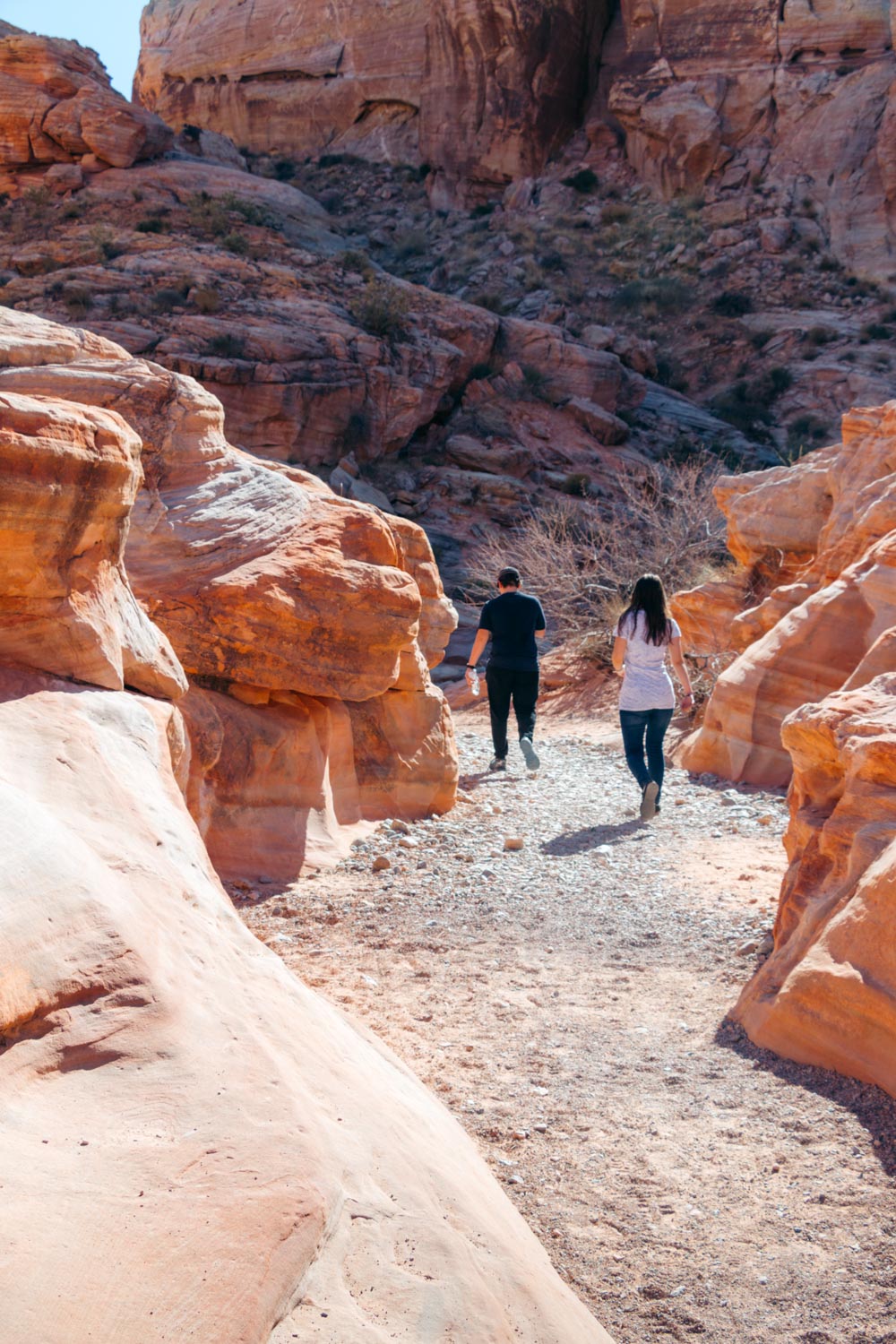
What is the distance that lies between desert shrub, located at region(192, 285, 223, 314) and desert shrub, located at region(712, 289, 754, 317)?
14.0 metres

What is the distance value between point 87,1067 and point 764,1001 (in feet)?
7.45

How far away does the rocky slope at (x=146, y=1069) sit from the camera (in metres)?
1.77

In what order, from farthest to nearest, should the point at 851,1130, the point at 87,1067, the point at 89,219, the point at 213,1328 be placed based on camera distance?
the point at 89,219 < the point at 851,1130 < the point at 87,1067 < the point at 213,1328

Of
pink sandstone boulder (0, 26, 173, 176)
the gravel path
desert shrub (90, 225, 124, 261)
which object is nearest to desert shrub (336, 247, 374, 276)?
desert shrub (90, 225, 124, 261)

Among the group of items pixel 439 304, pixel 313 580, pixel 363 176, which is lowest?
pixel 313 580

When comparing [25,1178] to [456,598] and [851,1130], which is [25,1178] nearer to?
[851,1130]

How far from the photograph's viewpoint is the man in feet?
26.9

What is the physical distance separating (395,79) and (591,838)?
34.5 metres

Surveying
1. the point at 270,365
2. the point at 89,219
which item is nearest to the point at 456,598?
the point at 270,365

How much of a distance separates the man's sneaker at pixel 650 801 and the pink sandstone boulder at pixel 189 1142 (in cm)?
443

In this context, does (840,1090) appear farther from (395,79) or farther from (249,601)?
(395,79)

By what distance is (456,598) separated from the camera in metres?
18.9

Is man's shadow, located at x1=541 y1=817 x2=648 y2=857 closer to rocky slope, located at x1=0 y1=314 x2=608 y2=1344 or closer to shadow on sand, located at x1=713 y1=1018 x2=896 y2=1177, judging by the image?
shadow on sand, located at x1=713 y1=1018 x2=896 y2=1177

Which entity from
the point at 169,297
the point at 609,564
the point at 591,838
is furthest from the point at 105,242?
the point at 591,838
